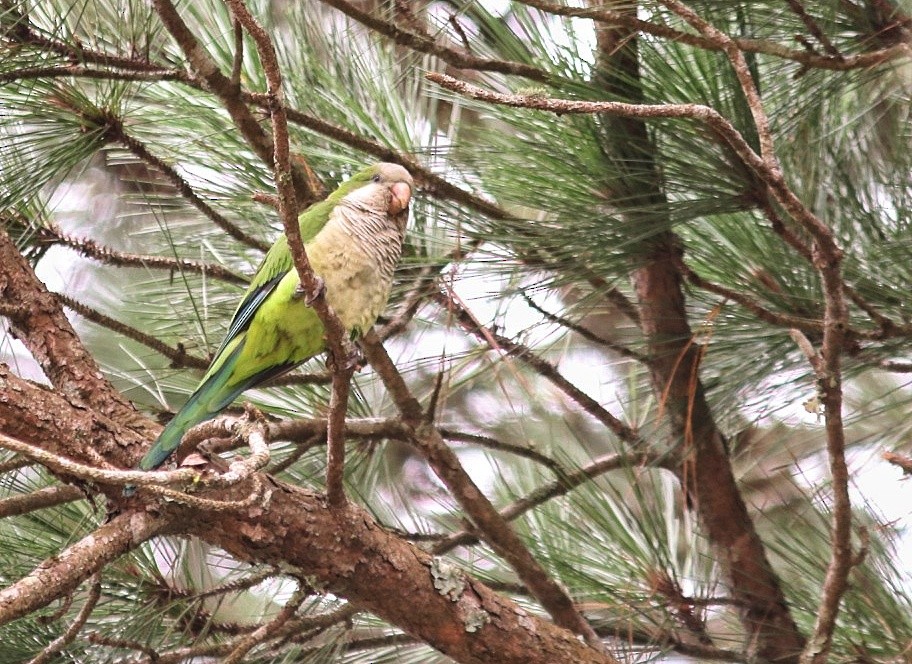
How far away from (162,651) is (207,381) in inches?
20.3

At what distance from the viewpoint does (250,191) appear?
1979 millimetres

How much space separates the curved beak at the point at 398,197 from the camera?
1830 millimetres

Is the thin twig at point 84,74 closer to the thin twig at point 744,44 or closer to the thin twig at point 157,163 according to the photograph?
the thin twig at point 157,163

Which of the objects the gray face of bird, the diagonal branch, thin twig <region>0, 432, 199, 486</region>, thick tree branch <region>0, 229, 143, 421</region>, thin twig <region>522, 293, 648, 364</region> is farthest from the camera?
thin twig <region>522, 293, 648, 364</region>

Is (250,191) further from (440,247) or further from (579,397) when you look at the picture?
(579,397)

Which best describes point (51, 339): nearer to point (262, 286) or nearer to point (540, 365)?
point (262, 286)

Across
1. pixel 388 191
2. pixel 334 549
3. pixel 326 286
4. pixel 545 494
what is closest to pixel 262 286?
pixel 326 286

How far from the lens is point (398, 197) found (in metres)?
1.83

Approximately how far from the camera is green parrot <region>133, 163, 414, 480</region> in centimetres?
173

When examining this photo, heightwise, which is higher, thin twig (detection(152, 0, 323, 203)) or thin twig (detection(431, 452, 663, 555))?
thin twig (detection(152, 0, 323, 203))

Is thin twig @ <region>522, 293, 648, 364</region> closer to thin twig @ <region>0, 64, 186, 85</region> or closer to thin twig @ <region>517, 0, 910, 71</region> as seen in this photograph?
thin twig @ <region>517, 0, 910, 71</region>

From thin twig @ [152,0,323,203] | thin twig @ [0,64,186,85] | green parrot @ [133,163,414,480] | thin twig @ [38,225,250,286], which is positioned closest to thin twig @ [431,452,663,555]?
green parrot @ [133,163,414,480]

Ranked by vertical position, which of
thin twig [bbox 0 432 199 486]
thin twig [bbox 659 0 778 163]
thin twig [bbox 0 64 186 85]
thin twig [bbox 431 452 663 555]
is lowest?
thin twig [bbox 431 452 663 555]

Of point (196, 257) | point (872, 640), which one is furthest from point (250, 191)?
point (872, 640)
